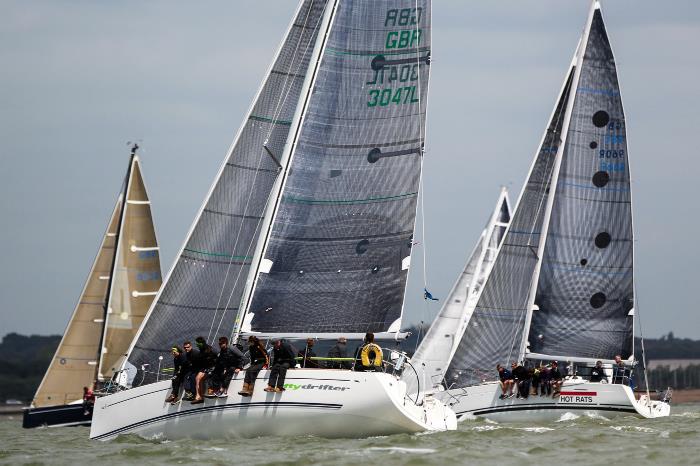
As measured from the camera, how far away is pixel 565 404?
35.4 m

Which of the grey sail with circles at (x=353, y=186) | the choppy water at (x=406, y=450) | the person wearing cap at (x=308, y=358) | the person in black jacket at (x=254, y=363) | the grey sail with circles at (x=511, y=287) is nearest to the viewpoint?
the choppy water at (x=406, y=450)

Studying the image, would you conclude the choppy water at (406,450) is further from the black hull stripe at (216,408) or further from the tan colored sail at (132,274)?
the tan colored sail at (132,274)

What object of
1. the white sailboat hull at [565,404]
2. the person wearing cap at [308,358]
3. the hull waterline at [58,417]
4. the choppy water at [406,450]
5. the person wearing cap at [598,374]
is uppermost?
the person wearing cap at [598,374]

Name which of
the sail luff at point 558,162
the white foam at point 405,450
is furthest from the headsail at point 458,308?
the white foam at point 405,450

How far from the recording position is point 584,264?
40031 millimetres

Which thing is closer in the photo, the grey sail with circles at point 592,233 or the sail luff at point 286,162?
the sail luff at point 286,162

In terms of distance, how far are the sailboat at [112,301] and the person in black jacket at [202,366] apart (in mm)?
23412

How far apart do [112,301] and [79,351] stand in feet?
6.57

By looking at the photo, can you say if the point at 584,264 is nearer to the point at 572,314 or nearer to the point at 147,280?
the point at 572,314

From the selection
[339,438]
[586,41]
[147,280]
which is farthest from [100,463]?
[147,280]

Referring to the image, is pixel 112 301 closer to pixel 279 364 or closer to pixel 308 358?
pixel 308 358

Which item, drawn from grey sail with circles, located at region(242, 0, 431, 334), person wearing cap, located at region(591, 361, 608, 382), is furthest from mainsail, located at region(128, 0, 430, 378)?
person wearing cap, located at region(591, 361, 608, 382)

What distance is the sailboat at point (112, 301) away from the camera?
5006 centimetres

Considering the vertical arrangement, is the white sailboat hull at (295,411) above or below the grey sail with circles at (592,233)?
below
